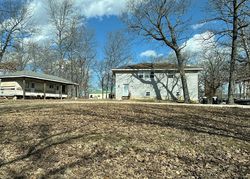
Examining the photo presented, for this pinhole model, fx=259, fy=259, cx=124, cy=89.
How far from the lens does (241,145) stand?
690cm

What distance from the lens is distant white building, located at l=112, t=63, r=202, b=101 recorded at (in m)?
33.0

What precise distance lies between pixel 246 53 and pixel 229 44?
223 cm

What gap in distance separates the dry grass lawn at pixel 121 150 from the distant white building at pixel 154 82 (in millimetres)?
23823

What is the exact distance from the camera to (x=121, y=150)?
6.39 meters

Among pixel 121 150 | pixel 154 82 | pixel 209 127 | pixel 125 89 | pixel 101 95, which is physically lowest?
pixel 121 150

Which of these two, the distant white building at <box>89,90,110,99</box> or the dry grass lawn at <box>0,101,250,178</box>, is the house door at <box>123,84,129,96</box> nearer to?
the distant white building at <box>89,90,110,99</box>

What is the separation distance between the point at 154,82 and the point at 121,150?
90.0ft

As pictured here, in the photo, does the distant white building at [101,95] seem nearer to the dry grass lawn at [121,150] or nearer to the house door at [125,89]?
the house door at [125,89]

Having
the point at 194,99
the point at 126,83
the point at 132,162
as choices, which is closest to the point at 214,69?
the point at 194,99

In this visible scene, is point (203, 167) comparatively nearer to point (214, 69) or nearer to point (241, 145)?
point (241, 145)

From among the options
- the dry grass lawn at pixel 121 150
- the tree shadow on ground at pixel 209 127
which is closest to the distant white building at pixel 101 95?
the tree shadow on ground at pixel 209 127

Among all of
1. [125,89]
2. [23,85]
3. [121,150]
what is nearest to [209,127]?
[121,150]

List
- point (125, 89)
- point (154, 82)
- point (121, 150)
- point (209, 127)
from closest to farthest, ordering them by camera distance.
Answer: point (121, 150) < point (209, 127) < point (154, 82) < point (125, 89)

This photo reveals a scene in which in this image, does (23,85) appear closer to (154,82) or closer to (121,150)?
(154,82)
